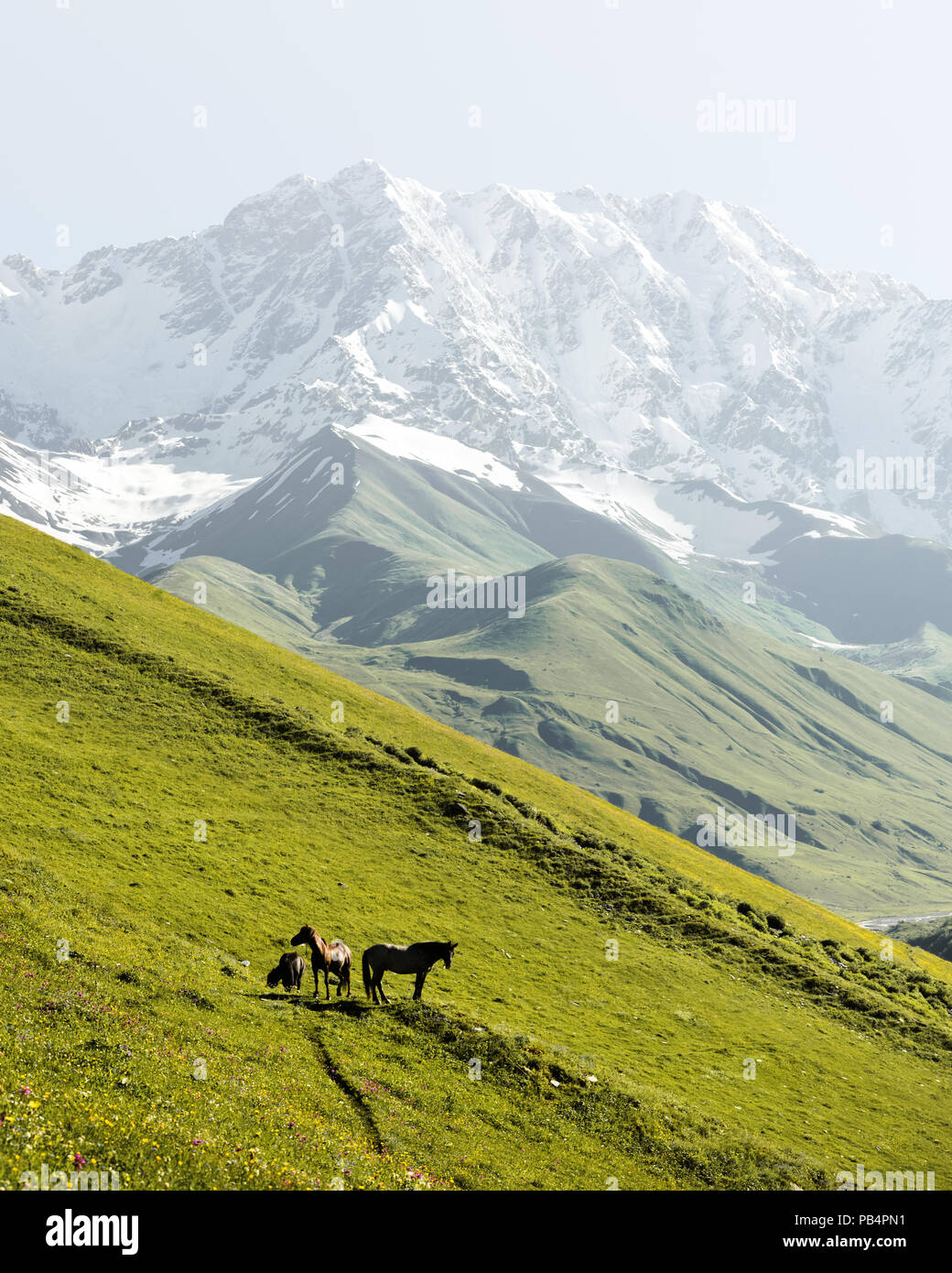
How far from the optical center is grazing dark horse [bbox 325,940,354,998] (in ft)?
108

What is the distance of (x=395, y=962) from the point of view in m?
33.3

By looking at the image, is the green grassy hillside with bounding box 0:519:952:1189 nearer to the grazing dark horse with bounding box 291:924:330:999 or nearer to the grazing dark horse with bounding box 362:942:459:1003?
the grazing dark horse with bounding box 362:942:459:1003

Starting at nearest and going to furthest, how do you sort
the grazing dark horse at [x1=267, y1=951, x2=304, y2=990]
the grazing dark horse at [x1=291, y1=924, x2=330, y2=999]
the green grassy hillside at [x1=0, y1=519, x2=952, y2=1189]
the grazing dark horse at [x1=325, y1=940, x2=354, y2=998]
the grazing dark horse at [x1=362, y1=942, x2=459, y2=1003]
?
the green grassy hillside at [x1=0, y1=519, x2=952, y2=1189] → the grazing dark horse at [x1=291, y1=924, x2=330, y2=999] → the grazing dark horse at [x1=267, y1=951, x2=304, y2=990] → the grazing dark horse at [x1=325, y1=940, x2=354, y2=998] → the grazing dark horse at [x1=362, y1=942, x2=459, y2=1003]

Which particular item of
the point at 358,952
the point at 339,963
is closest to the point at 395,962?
the point at 339,963

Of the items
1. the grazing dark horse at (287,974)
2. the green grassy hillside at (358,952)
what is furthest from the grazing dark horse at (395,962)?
the grazing dark horse at (287,974)

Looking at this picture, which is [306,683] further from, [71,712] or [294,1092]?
[294,1092]

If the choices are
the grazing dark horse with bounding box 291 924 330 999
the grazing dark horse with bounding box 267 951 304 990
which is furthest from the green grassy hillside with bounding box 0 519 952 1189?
the grazing dark horse with bounding box 291 924 330 999

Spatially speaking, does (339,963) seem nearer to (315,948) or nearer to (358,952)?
(315,948)

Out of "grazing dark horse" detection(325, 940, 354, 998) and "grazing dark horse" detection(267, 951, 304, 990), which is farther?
"grazing dark horse" detection(325, 940, 354, 998)

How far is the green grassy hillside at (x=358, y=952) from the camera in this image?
22.1 m

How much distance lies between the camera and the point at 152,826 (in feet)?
150

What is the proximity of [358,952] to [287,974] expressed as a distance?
6.27 metres

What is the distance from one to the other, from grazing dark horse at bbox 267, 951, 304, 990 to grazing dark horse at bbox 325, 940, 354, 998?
1065 mm
